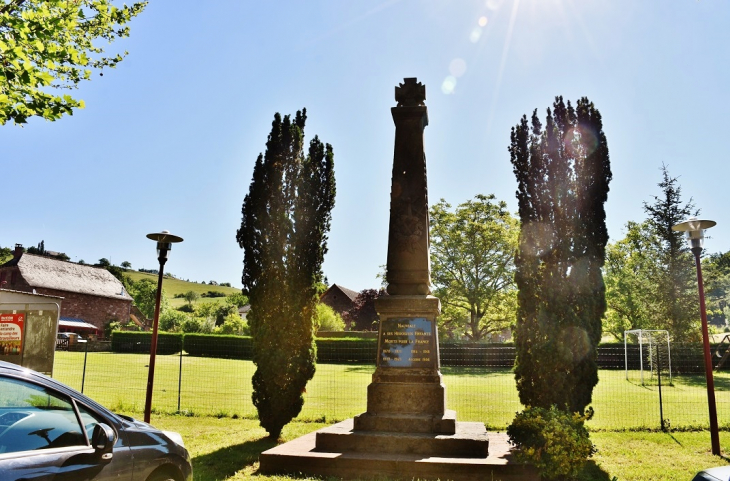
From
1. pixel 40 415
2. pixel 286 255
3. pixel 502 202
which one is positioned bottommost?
pixel 40 415

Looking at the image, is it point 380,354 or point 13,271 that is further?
point 13,271

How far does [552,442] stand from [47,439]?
5479mm

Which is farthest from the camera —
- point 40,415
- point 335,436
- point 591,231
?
point 591,231

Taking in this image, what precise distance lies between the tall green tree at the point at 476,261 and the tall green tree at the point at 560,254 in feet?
99.4

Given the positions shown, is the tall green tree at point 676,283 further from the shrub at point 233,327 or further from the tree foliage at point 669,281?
the shrub at point 233,327

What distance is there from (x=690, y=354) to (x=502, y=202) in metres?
19.2

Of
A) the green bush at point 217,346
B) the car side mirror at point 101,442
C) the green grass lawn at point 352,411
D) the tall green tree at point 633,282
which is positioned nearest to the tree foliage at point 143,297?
the green bush at point 217,346

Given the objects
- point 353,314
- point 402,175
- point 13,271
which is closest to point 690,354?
point 402,175

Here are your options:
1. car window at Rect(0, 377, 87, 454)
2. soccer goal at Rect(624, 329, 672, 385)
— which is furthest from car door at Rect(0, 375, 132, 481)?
soccer goal at Rect(624, 329, 672, 385)

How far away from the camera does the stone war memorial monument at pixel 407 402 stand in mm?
7164

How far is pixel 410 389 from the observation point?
331 inches

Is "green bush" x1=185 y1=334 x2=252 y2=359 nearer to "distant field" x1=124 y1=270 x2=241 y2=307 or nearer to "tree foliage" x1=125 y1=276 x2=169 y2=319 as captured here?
"tree foliage" x1=125 y1=276 x2=169 y2=319

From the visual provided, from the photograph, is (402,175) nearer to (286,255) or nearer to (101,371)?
(286,255)

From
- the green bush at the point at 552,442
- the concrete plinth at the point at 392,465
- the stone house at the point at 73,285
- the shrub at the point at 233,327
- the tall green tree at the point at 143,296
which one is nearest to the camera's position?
the green bush at the point at 552,442
